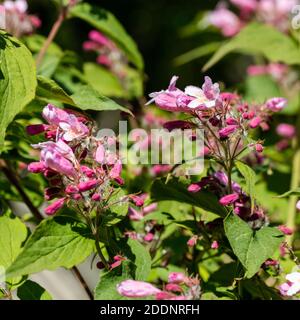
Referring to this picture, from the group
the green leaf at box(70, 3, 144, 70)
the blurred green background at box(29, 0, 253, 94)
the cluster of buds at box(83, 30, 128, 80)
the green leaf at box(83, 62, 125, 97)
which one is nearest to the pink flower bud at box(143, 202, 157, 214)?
the green leaf at box(70, 3, 144, 70)

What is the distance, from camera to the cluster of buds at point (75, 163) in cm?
124

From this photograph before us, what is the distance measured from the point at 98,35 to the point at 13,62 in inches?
47.7

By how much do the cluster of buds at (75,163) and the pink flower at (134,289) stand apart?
16cm

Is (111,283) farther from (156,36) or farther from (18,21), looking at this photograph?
(156,36)

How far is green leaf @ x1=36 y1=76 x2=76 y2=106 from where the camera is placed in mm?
1380

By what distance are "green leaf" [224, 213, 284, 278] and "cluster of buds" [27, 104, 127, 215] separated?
Answer: 0.77 ft

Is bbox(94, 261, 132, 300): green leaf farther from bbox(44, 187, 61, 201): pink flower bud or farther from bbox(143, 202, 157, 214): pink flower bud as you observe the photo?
bbox(143, 202, 157, 214): pink flower bud

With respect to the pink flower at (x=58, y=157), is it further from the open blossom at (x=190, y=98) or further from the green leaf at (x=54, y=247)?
the open blossom at (x=190, y=98)

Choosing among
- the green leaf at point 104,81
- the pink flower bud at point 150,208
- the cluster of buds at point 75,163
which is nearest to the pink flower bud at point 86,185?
the cluster of buds at point 75,163

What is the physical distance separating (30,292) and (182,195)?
0.39m

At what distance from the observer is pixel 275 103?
1.59 metres

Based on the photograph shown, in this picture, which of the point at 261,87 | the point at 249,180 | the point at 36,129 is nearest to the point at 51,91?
the point at 36,129

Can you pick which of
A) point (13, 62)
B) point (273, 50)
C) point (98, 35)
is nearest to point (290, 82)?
point (273, 50)

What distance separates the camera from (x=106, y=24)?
207 cm
